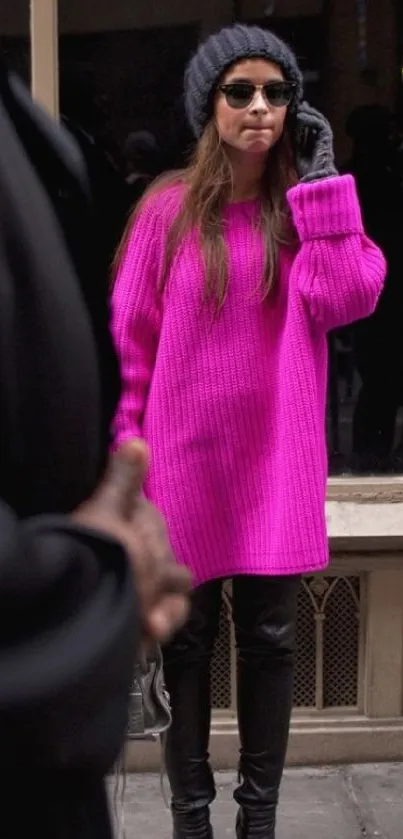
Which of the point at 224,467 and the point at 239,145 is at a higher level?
the point at 239,145

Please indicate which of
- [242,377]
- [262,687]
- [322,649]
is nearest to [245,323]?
[242,377]

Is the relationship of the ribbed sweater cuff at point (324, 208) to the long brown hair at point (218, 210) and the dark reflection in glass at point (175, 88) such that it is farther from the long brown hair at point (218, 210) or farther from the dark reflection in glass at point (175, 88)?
the dark reflection in glass at point (175, 88)

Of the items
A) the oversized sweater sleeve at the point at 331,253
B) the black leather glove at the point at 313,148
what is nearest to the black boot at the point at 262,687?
the oversized sweater sleeve at the point at 331,253

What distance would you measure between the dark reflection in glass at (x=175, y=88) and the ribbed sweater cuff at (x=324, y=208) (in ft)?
3.00

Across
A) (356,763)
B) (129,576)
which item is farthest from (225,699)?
(129,576)

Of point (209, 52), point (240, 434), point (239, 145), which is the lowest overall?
point (240, 434)

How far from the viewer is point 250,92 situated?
2627 mm

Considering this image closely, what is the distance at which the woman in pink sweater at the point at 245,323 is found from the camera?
8.56 ft

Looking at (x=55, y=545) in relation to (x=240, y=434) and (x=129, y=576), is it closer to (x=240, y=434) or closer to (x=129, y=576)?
(x=129, y=576)

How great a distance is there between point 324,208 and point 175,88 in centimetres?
114

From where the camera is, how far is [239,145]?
2.66 meters

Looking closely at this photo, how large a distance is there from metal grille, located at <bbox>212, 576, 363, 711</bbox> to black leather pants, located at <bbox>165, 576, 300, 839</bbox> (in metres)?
0.86

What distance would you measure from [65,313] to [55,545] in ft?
0.84

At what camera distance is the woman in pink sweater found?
2609 millimetres
